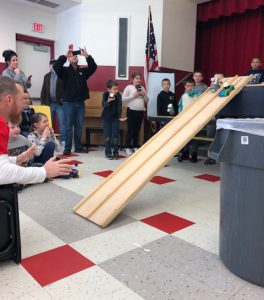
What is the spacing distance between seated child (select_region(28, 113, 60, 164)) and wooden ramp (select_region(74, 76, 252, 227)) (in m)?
0.80

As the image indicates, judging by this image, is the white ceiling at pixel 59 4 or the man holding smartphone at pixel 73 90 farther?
the white ceiling at pixel 59 4

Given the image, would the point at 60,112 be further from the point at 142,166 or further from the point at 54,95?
the point at 142,166

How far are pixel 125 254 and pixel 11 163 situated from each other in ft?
2.03

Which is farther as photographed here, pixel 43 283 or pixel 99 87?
pixel 99 87

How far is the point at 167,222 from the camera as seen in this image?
166 cm

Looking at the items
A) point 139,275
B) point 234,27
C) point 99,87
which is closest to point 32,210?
point 139,275

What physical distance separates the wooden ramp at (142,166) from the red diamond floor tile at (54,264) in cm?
32

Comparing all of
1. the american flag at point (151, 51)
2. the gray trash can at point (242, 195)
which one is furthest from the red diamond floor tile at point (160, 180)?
the american flag at point (151, 51)

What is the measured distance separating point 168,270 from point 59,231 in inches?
24.8

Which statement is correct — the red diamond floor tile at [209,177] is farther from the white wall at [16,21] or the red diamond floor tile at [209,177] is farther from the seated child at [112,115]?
the white wall at [16,21]

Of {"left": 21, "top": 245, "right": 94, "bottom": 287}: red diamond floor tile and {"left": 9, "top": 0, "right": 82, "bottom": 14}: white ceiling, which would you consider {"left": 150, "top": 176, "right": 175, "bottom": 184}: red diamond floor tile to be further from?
{"left": 9, "top": 0, "right": 82, "bottom": 14}: white ceiling

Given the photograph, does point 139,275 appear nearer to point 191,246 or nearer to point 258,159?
point 191,246

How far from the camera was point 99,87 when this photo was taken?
16.4 ft

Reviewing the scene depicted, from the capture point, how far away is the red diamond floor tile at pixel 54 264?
1.12 metres
